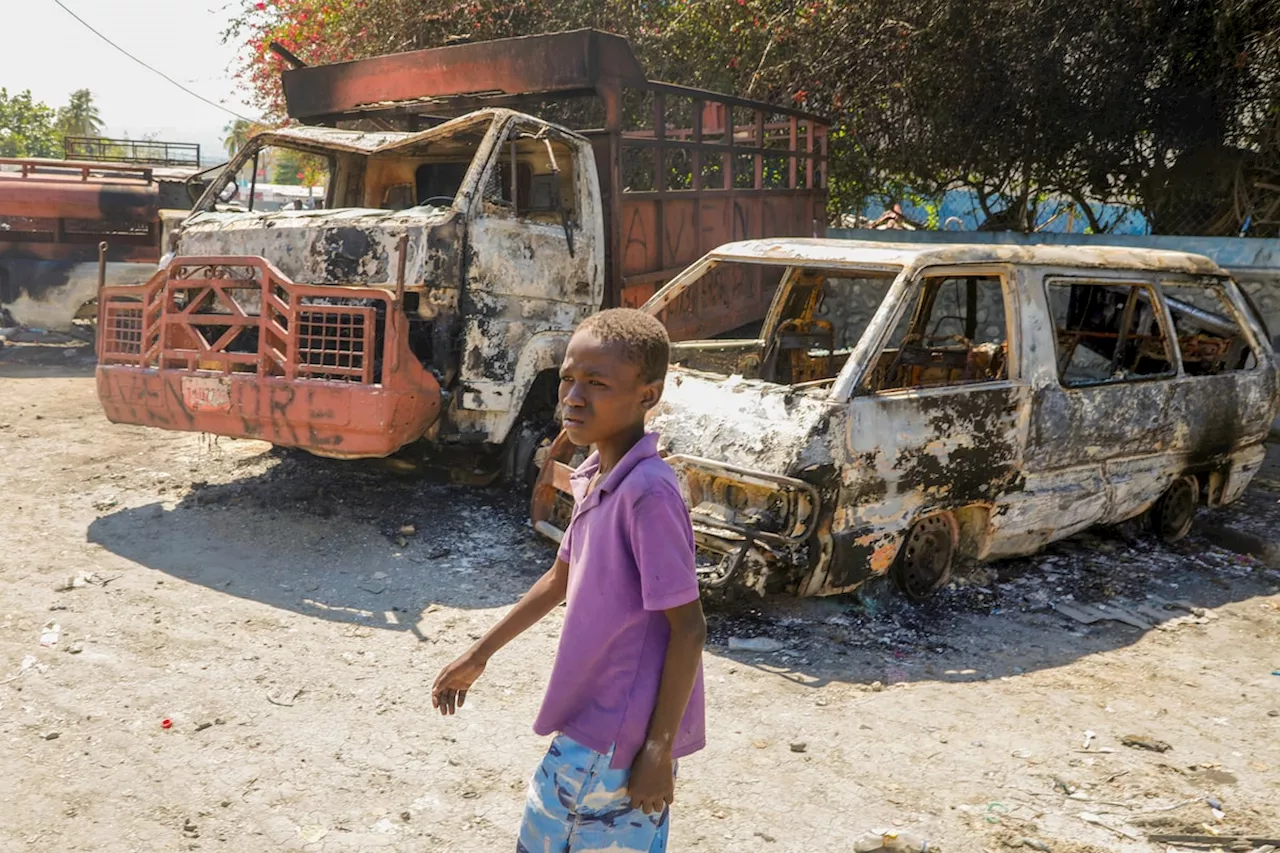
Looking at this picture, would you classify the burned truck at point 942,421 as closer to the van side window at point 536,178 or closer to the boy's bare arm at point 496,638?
the van side window at point 536,178

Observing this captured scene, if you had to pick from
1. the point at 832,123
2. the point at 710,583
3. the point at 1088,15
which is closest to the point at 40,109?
the point at 832,123

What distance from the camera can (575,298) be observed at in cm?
662

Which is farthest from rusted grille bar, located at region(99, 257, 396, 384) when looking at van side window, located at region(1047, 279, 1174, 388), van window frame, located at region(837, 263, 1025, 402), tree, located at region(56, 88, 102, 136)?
tree, located at region(56, 88, 102, 136)

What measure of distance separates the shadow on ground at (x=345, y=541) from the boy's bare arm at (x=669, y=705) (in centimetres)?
283

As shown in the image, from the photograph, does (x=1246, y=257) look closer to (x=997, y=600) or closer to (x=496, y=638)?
(x=997, y=600)

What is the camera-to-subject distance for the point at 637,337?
2.06m

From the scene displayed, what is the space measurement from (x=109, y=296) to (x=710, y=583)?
154 inches

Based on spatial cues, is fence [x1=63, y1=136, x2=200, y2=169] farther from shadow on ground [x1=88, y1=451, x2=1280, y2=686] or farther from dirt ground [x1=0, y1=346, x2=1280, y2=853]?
dirt ground [x1=0, y1=346, x2=1280, y2=853]

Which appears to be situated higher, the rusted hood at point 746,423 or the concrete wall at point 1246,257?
the concrete wall at point 1246,257

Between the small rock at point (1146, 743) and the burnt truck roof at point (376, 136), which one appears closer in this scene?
the small rock at point (1146, 743)

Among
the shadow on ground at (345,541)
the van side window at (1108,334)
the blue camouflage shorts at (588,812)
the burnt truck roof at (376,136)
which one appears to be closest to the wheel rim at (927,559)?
the van side window at (1108,334)

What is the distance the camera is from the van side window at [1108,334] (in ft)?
20.2

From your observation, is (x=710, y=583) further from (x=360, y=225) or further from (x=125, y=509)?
(x=125, y=509)

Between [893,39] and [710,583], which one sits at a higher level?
[893,39]
